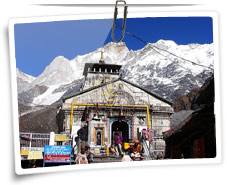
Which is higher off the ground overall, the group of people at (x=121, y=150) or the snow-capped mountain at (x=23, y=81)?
the snow-capped mountain at (x=23, y=81)

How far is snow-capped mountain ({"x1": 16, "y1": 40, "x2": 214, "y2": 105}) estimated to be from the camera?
99cm

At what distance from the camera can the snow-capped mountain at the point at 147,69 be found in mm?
994

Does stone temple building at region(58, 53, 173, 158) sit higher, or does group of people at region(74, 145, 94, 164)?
stone temple building at region(58, 53, 173, 158)

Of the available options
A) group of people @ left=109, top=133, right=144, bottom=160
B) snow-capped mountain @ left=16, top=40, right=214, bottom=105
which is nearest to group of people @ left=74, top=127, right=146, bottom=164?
group of people @ left=109, top=133, right=144, bottom=160

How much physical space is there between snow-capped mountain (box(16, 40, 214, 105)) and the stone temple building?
0.05ft

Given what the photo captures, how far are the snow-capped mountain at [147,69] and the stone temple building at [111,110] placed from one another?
2cm

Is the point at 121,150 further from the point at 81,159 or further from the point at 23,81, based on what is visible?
the point at 23,81

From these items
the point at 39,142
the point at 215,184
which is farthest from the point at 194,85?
the point at 39,142

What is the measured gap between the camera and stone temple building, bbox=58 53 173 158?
101 centimetres

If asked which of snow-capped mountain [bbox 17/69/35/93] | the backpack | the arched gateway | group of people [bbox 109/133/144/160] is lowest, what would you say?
the backpack

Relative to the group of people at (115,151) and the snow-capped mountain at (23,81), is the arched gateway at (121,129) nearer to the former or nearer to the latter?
the group of people at (115,151)

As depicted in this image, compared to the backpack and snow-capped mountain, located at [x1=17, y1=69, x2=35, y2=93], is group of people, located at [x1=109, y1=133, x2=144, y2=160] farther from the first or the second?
snow-capped mountain, located at [x1=17, y1=69, x2=35, y2=93]

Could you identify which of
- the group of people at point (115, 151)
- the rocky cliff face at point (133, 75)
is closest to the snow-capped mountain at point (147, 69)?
the rocky cliff face at point (133, 75)
